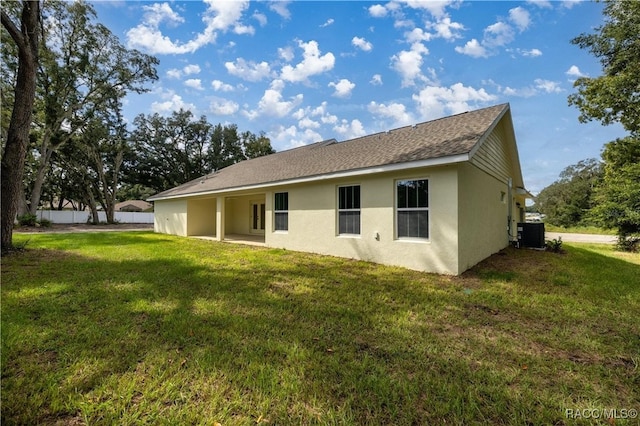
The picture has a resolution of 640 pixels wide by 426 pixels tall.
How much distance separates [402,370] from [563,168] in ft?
213

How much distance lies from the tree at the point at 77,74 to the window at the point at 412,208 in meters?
23.6

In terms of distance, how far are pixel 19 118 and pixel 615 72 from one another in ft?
81.9

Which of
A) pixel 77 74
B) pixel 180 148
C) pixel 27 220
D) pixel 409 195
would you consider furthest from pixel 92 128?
pixel 409 195

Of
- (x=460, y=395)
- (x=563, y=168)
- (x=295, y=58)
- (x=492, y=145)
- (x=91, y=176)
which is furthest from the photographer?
(x=563, y=168)

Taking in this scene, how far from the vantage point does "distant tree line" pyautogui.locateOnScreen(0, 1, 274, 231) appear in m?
18.8

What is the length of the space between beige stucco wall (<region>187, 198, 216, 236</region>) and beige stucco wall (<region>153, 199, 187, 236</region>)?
0.34 metres

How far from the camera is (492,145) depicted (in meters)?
8.88

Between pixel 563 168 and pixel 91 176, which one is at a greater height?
pixel 563 168

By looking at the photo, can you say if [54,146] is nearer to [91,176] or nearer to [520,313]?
[91,176]

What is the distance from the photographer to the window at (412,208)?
22.8ft

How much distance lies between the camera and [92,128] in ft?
79.5

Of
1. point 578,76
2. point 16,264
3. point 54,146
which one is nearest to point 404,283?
point 16,264

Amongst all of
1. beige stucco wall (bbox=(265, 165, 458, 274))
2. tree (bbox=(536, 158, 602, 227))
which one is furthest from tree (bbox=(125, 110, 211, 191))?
tree (bbox=(536, 158, 602, 227))

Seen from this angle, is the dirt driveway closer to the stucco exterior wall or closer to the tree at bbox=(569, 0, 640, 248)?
the stucco exterior wall
